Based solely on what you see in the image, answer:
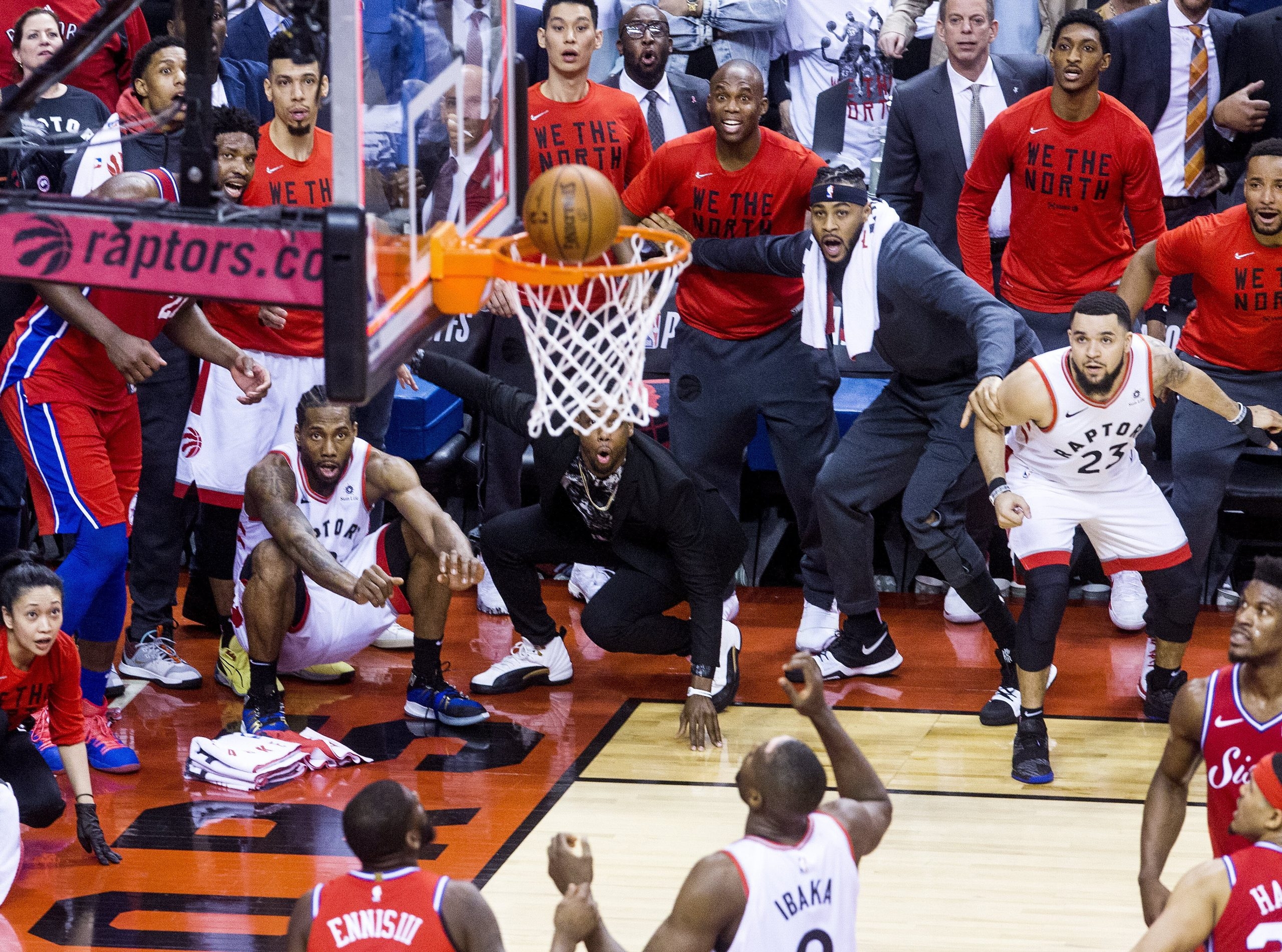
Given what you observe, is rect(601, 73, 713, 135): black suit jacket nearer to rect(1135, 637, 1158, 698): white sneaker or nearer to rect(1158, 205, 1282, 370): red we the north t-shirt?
rect(1158, 205, 1282, 370): red we the north t-shirt

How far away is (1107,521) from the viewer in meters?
6.47

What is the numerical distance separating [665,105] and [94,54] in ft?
8.39

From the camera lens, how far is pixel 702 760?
251 inches

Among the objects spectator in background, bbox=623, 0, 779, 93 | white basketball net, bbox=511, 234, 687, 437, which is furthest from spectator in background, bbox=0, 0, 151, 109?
white basketball net, bbox=511, 234, 687, 437

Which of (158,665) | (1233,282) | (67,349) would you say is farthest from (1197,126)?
(158,665)

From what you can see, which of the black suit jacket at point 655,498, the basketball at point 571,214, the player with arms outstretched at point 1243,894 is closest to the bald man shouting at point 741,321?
the black suit jacket at point 655,498

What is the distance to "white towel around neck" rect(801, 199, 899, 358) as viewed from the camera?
269 inches

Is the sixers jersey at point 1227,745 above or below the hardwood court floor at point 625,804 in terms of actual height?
above

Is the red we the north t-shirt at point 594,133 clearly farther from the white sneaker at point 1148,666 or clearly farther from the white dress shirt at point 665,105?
the white sneaker at point 1148,666

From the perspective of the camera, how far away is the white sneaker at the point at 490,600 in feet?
26.3

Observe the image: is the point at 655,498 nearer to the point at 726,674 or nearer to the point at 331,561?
the point at 726,674

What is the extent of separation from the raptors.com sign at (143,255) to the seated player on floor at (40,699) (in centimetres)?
199

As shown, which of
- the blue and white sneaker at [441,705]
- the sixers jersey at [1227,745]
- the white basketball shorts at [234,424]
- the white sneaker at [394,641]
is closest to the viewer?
the sixers jersey at [1227,745]

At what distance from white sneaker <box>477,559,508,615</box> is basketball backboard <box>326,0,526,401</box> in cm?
319
